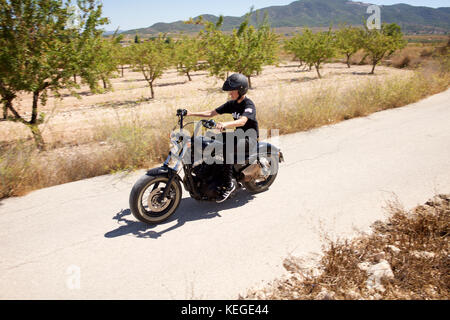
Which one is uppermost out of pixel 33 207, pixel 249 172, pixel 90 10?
pixel 90 10

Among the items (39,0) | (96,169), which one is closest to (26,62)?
(39,0)

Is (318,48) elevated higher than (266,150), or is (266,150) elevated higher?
(318,48)

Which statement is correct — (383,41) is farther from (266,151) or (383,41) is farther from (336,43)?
(266,151)

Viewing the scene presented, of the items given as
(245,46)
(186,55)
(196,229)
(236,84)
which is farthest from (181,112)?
(186,55)

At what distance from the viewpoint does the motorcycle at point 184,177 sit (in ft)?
→ 12.5

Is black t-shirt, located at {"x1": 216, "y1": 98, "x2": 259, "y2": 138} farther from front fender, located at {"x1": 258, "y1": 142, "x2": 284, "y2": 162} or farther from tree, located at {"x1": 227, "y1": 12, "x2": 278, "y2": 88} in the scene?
tree, located at {"x1": 227, "y1": 12, "x2": 278, "y2": 88}

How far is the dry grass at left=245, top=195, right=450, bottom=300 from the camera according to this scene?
2.65 metres

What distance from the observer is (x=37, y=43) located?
7.54m

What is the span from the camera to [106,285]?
9.66ft

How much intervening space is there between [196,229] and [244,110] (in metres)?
1.88

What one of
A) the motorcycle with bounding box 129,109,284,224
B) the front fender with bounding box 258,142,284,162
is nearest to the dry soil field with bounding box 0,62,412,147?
the front fender with bounding box 258,142,284,162

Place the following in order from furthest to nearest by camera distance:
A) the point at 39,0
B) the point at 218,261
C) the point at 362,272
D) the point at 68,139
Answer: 1. the point at 68,139
2. the point at 39,0
3. the point at 218,261
4. the point at 362,272
